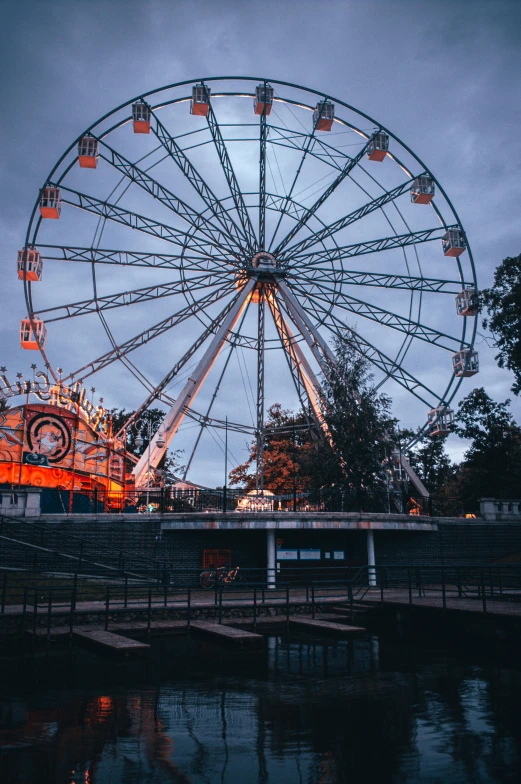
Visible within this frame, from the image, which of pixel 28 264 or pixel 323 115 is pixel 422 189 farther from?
pixel 28 264

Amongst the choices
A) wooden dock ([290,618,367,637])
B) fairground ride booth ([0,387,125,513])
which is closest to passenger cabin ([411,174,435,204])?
fairground ride booth ([0,387,125,513])

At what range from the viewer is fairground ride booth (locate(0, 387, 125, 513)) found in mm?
30109

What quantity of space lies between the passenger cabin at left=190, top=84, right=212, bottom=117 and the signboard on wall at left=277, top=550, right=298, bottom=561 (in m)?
21.5

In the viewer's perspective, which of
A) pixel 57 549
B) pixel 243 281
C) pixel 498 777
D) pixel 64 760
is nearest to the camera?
pixel 498 777

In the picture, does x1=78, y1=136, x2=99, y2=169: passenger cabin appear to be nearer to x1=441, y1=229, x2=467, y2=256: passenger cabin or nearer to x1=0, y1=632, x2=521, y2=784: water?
x1=441, y1=229, x2=467, y2=256: passenger cabin

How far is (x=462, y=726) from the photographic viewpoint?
953cm

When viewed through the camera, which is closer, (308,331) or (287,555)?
(287,555)

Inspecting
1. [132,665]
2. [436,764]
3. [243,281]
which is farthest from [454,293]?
[436,764]

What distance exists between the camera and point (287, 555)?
29.0 meters

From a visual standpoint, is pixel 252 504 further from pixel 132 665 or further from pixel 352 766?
pixel 352 766

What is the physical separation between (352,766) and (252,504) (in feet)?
72.8

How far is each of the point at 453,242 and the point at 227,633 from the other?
24970 mm

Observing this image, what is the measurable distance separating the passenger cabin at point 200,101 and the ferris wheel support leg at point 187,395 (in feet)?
29.4

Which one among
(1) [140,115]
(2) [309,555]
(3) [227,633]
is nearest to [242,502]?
(2) [309,555]
